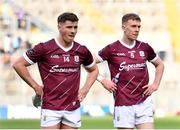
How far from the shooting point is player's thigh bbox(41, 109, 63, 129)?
288 inches

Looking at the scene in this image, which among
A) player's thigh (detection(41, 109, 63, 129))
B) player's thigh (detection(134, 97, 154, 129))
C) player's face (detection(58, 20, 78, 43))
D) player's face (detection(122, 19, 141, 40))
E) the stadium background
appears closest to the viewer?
player's face (detection(58, 20, 78, 43))

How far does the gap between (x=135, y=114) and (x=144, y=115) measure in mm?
129

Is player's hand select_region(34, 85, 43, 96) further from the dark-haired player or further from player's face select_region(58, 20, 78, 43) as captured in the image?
player's face select_region(58, 20, 78, 43)

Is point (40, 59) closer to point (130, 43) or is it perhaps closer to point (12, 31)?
point (130, 43)

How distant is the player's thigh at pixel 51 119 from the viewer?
7.32 meters

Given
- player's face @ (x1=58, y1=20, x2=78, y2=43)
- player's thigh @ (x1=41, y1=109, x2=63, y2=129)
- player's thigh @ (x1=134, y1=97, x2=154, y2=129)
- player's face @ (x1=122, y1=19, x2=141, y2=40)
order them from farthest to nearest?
player's thigh @ (x1=134, y1=97, x2=154, y2=129), player's face @ (x1=122, y1=19, x2=141, y2=40), player's thigh @ (x1=41, y1=109, x2=63, y2=129), player's face @ (x1=58, y1=20, x2=78, y2=43)

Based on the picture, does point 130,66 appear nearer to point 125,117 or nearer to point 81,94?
point 125,117

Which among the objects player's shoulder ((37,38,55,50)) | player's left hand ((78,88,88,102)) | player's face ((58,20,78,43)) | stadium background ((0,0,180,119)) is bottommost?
player's left hand ((78,88,88,102))

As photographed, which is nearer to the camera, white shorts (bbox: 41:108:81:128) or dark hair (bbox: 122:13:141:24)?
white shorts (bbox: 41:108:81:128)

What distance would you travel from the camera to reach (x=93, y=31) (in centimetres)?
3206

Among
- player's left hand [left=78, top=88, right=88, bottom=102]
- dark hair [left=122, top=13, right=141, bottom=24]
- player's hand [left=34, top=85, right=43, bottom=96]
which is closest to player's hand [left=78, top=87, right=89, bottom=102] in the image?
player's left hand [left=78, top=88, right=88, bottom=102]

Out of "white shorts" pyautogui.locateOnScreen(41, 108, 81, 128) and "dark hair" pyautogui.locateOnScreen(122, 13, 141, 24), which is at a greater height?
"dark hair" pyautogui.locateOnScreen(122, 13, 141, 24)

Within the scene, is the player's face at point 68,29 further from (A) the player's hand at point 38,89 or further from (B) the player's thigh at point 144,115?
(B) the player's thigh at point 144,115

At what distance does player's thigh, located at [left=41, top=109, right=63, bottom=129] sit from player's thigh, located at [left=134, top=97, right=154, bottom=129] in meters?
1.36
